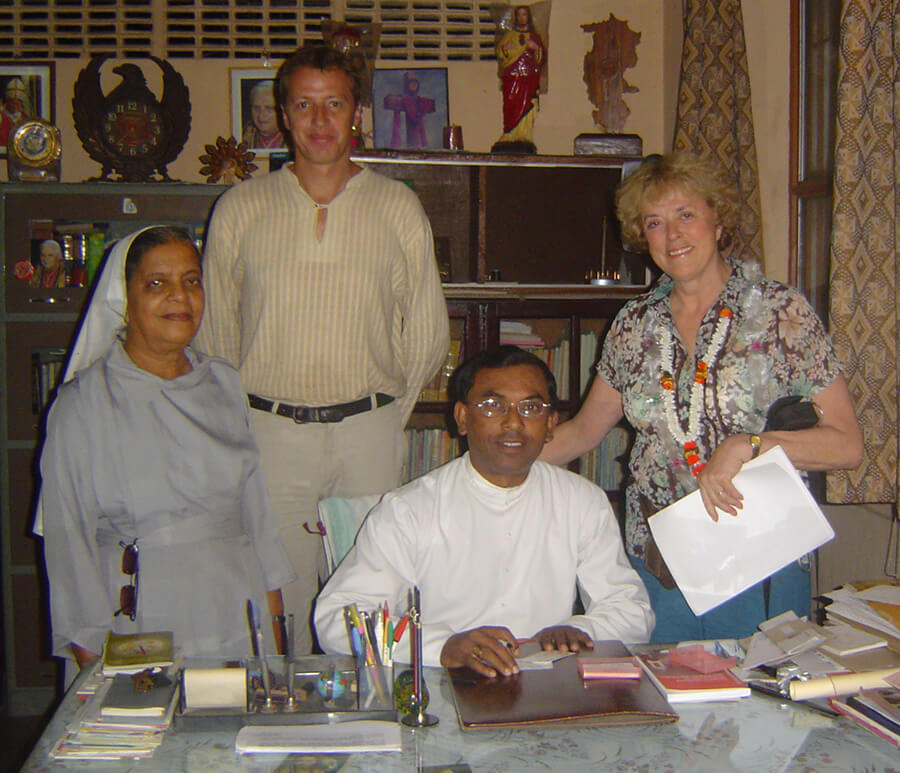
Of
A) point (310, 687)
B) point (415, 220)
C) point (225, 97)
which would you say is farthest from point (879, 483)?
point (225, 97)

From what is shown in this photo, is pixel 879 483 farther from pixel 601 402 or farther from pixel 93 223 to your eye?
pixel 93 223

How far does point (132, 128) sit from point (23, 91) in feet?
2.90

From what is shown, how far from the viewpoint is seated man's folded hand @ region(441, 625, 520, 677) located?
145cm

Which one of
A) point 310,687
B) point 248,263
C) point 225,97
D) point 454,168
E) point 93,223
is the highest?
point 225,97

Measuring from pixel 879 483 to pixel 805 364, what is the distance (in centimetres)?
66

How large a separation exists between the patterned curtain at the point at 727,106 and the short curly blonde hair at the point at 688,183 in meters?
1.12

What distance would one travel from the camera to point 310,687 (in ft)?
4.62

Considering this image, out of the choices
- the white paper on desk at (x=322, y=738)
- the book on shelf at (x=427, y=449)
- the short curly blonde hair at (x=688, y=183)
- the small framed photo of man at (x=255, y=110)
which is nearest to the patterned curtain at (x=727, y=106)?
the short curly blonde hair at (x=688, y=183)

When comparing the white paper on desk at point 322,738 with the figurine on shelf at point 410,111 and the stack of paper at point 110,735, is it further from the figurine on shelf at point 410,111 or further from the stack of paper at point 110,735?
the figurine on shelf at point 410,111

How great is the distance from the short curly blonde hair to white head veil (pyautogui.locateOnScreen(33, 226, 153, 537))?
1.17m

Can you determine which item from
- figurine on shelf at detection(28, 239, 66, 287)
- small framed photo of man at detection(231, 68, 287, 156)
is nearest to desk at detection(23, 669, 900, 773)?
figurine on shelf at detection(28, 239, 66, 287)

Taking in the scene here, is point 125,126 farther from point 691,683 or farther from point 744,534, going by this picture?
point 691,683

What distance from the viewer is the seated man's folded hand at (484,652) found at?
1445mm

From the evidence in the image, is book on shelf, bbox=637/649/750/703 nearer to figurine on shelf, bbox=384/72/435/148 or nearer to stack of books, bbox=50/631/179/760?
stack of books, bbox=50/631/179/760
